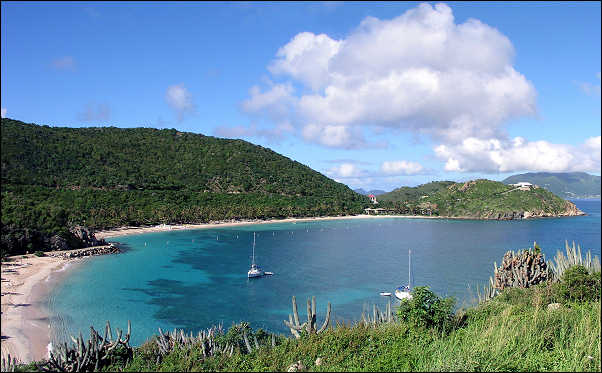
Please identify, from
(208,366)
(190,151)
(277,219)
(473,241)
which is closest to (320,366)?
(208,366)

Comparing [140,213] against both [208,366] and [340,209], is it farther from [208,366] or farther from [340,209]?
[208,366]

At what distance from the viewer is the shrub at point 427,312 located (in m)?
12.3

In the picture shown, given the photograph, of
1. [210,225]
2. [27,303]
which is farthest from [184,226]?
[27,303]

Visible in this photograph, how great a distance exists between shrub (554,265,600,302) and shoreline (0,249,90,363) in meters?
20.8

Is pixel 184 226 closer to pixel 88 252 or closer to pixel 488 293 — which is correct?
pixel 88 252

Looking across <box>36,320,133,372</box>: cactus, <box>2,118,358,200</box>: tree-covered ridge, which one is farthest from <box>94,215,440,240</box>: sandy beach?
<box>36,320,133,372</box>: cactus

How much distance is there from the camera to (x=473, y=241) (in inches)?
2544

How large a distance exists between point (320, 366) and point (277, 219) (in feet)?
276

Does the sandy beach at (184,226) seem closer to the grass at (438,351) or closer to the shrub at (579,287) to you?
the grass at (438,351)

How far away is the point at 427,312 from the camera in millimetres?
12266

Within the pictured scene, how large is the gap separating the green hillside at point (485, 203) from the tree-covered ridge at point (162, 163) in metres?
23.8

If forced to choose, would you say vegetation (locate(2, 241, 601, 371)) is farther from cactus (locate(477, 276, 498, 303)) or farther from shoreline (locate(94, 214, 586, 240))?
shoreline (locate(94, 214, 586, 240))

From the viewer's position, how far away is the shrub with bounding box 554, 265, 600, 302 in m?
15.5

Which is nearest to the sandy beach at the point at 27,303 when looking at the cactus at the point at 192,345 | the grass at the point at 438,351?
the cactus at the point at 192,345
